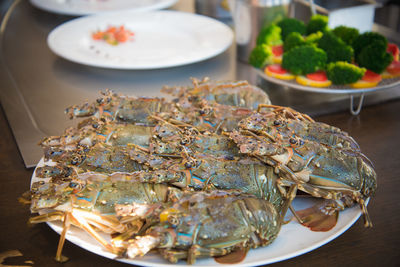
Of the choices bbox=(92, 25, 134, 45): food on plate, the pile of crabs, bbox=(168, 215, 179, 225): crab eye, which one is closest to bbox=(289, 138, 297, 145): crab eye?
the pile of crabs

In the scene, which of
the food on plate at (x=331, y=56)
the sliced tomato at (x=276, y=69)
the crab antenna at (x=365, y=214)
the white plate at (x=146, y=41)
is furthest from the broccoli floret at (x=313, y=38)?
the crab antenna at (x=365, y=214)

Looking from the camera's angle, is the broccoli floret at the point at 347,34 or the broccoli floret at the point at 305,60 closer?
the broccoli floret at the point at 305,60

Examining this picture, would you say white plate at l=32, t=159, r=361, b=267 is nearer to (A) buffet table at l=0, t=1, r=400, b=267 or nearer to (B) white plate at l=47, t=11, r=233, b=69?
(A) buffet table at l=0, t=1, r=400, b=267

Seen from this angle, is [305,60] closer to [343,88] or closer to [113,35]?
[343,88]

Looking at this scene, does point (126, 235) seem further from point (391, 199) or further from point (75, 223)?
point (391, 199)

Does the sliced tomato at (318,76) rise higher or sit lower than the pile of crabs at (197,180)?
lower

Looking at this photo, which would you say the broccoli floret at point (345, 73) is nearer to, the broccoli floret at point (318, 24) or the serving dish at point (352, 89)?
the serving dish at point (352, 89)
